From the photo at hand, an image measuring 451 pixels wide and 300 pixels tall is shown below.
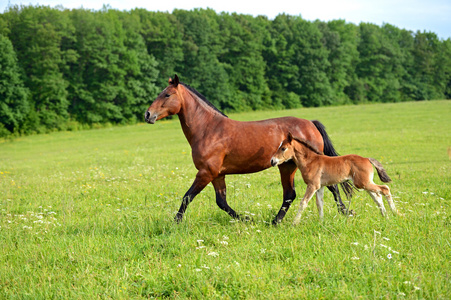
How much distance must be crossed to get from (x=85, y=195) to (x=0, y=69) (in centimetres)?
3897

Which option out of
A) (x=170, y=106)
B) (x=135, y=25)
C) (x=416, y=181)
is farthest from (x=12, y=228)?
Result: (x=135, y=25)

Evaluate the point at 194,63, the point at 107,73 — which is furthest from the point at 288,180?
the point at 194,63

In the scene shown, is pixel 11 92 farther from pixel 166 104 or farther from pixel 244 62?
pixel 166 104

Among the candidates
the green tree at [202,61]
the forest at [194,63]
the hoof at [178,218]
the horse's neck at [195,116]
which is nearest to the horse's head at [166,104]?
the horse's neck at [195,116]

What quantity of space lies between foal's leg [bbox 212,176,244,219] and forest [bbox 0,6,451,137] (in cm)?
4061

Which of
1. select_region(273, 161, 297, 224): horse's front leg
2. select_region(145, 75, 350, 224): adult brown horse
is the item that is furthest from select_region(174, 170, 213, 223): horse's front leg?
select_region(273, 161, 297, 224): horse's front leg

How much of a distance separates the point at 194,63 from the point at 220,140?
5434cm

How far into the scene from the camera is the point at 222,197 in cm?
724

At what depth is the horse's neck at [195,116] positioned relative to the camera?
7.32 metres

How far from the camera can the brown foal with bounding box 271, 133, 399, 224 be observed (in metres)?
6.48

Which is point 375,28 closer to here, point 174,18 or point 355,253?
point 174,18

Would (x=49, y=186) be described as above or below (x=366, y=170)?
below

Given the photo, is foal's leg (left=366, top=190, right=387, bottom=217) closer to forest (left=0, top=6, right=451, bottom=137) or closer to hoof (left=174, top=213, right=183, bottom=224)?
hoof (left=174, top=213, right=183, bottom=224)

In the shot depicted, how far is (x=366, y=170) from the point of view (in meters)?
6.46
